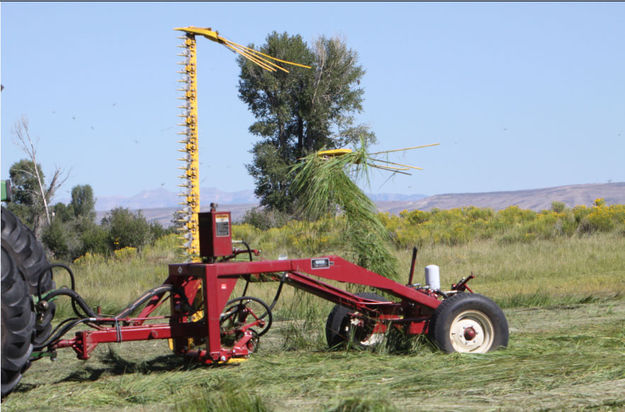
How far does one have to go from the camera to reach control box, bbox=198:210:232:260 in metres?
6.80

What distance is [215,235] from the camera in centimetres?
680

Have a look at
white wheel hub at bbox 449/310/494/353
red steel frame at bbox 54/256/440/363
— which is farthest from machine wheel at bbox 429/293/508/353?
red steel frame at bbox 54/256/440/363

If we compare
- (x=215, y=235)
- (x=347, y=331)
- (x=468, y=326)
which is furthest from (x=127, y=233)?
(x=468, y=326)

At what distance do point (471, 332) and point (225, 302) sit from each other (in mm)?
2201

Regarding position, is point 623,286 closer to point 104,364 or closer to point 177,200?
point 177,200

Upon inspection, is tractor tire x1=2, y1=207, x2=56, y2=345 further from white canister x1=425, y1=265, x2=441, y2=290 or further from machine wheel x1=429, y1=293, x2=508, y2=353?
white canister x1=425, y1=265, x2=441, y2=290

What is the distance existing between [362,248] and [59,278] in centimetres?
900

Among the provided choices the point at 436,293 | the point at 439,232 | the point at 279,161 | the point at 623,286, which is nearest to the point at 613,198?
the point at 279,161

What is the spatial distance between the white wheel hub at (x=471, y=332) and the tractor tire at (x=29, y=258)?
3.44 meters

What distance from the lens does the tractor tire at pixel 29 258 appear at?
19.5 ft

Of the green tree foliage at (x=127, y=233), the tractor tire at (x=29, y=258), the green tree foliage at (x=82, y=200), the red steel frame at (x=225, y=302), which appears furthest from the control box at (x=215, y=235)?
the green tree foliage at (x=82, y=200)

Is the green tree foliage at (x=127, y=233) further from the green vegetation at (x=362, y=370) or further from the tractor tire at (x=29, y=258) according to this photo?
the tractor tire at (x=29, y=258)

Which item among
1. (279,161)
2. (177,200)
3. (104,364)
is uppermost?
(279,161)

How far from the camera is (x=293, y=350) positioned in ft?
25.2
